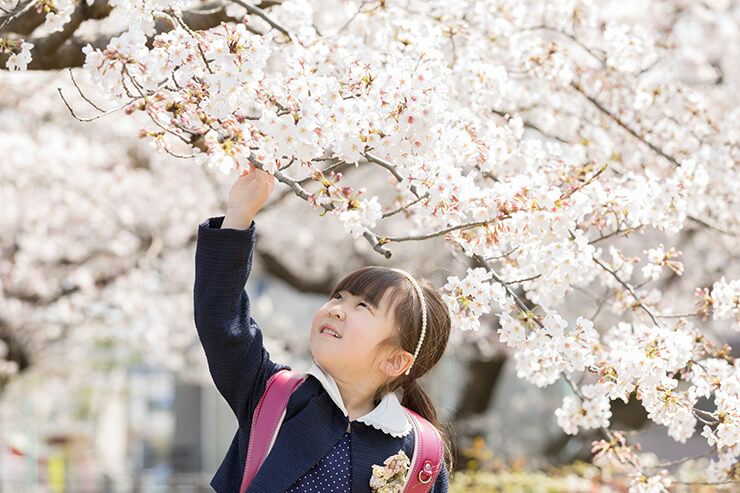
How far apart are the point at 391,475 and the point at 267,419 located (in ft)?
0.99

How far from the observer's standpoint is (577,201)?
2002 millimetres

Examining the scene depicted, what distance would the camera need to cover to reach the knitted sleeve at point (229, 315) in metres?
1.77

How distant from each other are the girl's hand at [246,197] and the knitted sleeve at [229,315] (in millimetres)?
25

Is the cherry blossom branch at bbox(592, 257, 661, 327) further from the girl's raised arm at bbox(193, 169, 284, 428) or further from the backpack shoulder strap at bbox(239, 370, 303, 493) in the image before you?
the girl's raised arm at bbox(193, 169, 284, 428)

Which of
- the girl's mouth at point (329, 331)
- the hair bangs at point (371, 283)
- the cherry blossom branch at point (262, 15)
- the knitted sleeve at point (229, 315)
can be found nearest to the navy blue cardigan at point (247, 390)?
the knitted sleeve at point (229, 315)

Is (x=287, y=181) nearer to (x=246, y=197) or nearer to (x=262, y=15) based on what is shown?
(x=246, y=197)

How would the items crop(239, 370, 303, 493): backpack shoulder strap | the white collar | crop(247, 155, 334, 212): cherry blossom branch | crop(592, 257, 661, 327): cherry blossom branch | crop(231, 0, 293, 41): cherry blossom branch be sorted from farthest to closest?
crop(231, 0, 293, 41): cherry blossom branch, crop(592, 257, 661, 327): cherry blossom branch, the white collar, crop(239, 370, 303, 493): backpack shoulder strap, crop(247, 155, 334, 212): cherry blossom branch

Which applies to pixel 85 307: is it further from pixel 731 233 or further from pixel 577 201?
pixel 577 201

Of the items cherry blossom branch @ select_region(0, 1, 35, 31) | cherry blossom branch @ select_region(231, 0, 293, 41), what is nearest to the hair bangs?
cherry blossom branch @ select_region(231, 0, 293, 41)

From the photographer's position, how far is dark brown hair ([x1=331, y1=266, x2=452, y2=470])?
204cm

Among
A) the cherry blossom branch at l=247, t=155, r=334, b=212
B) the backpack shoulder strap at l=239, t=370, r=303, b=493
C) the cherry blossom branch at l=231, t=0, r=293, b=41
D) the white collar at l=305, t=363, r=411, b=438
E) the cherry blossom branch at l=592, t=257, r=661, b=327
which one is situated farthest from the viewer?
the cherry blossom branch at l=231, t=0, r=293, b=41

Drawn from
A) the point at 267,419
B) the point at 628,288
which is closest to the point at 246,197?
the point at 267,419

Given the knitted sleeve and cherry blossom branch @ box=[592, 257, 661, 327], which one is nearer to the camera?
the knitted sleeve

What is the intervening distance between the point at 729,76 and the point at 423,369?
6.25 m
